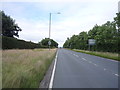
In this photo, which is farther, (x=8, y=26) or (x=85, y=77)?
(x=8, y=26)

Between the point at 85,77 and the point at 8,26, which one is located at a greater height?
the point at 8,26

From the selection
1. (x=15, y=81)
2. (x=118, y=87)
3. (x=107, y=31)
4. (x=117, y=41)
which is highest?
(x=107, y=31)

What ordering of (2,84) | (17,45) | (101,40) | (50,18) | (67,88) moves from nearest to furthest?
(2,84) < (67,88) < (50,18) < (17,45) < (101,40)

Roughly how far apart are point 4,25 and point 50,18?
2516 cm

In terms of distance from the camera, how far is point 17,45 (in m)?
39.5

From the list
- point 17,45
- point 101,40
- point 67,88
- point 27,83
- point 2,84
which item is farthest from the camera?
point 101,40

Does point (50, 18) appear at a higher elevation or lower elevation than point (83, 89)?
higher

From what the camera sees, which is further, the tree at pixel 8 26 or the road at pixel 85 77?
the tree at pixel 8 26

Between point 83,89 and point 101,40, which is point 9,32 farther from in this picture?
point 83,89

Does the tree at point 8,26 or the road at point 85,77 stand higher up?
the tree at point 8,26

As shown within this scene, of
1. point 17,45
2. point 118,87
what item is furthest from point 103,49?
point 118,87

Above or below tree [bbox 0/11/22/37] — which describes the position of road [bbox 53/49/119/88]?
below

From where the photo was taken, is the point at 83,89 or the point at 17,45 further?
the point at 17,45

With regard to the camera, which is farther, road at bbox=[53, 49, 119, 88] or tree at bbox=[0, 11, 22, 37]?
tree at bbox=[0, 11, 22, 37]
